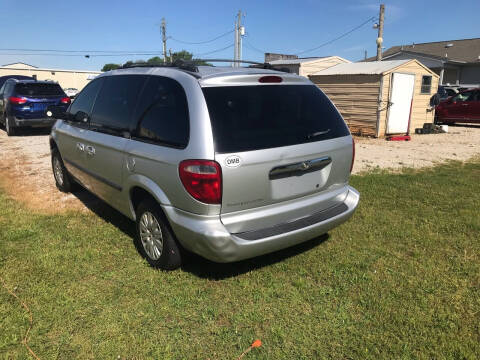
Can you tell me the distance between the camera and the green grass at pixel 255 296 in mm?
2514

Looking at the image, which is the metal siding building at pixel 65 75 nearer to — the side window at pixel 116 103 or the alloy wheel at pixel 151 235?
the side window at pixel 116 103

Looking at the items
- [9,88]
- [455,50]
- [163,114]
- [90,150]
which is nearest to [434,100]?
[90,150]

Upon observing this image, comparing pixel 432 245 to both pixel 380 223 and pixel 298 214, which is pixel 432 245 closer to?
pixel 380 223

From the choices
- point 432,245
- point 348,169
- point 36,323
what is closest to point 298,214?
point 348,169

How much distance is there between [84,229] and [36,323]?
5.67ft

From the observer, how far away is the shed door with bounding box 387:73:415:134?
505 inches

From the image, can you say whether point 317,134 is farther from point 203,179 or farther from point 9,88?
point 9,88

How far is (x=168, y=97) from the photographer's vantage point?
310 cm

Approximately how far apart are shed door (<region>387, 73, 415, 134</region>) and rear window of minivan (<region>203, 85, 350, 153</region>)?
10.6 m

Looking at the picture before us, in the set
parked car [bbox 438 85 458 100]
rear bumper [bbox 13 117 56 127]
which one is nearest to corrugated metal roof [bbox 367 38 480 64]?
parked car [bbox 438 85 458 100]

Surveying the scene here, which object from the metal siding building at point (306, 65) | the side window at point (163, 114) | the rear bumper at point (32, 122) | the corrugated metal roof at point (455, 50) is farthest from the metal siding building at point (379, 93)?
the corrugated metal roof at point (455, 50)

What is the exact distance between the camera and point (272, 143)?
9.31ft

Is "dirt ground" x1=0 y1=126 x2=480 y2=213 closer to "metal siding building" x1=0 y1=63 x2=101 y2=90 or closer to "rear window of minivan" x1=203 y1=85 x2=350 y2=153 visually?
"rear window of minivan" x1=203 y1=85 x2=350 y2=153

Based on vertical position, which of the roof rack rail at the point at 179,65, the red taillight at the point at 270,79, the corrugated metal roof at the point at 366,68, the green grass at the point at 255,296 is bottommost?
the green grass at the point at 255,296
